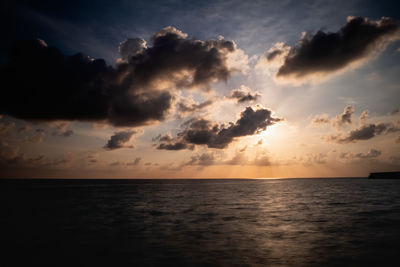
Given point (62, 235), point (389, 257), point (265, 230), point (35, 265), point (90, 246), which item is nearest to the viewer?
point (35, 265)

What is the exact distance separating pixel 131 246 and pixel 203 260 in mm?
5861

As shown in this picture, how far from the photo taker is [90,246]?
17109 millimetres

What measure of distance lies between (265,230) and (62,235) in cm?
1753

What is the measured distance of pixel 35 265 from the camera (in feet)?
43.3

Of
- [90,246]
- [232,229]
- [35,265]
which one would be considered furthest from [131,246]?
[232,229]

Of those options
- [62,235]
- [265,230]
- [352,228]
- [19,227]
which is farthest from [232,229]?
[19,227]

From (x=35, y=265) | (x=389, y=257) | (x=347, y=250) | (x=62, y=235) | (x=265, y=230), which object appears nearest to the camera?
(x=35, y=265)

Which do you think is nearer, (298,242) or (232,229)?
(298,242)

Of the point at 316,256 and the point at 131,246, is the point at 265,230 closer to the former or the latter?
the point at 316,256

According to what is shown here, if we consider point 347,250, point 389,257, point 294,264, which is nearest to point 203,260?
point 294,264

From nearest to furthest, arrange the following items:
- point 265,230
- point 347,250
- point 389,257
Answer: point 389,257, point 347,250, point 265,230

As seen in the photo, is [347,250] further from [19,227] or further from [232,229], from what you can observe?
[19,227]

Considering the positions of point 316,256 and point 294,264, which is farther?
point 316,256

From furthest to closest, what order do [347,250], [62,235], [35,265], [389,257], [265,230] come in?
[265,230] < [62,235] < [347,250] < [389,257] < [35,265]
